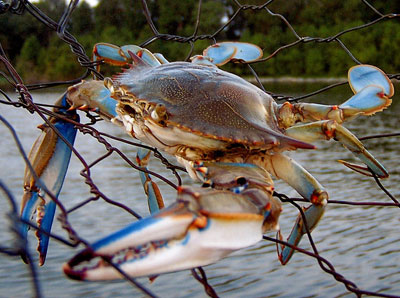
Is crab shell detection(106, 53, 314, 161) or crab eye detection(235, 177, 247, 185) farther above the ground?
crab shell detection(106, 53, 314, 161)

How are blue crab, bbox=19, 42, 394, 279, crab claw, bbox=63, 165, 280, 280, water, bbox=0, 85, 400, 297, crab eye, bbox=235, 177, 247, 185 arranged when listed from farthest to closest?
water, bbox=0, 85, 400, 297, blue crab, bbox=19, 42, 394, 279, crab eye, bbox=235, 177, 247, 185, crab claw, bbox=63, 165, 280, 280

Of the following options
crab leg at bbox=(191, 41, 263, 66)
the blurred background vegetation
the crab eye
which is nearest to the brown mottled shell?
the crab eye

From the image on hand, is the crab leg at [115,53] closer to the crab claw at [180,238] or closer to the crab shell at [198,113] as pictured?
the crab shell at [198,113]

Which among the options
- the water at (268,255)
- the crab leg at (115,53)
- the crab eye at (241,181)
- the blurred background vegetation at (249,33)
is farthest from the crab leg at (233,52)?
the blurred background vegetation at (249,33)

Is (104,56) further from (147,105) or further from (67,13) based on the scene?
(147,105)

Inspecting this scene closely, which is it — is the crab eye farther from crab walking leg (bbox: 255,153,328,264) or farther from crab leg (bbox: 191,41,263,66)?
crab leg (bbox: 191,41,263,66)

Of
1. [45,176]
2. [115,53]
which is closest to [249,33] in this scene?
[115,53]
